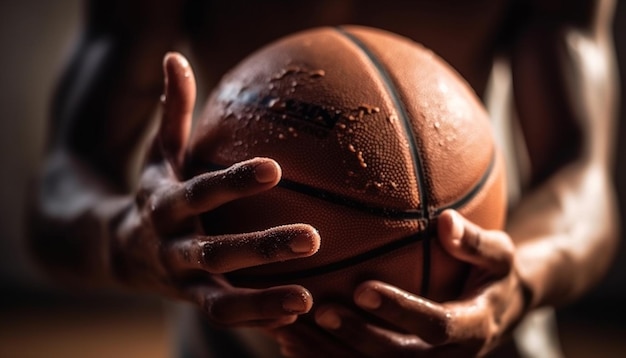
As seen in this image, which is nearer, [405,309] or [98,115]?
[405,309]

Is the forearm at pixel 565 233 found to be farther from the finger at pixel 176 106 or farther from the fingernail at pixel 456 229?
the finger at pixel 176 106

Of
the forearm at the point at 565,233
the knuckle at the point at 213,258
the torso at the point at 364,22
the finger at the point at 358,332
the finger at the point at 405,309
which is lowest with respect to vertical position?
the forearm at the point at 565,233

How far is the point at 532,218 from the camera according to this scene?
1.04m

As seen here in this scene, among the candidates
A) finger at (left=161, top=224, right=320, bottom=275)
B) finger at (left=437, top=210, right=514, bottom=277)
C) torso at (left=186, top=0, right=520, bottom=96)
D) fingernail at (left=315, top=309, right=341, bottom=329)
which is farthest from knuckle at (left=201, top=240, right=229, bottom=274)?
torso at (left=186, top=0, right=520, bottom=96)

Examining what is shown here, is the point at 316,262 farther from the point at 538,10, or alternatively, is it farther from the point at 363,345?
the point at 538,10

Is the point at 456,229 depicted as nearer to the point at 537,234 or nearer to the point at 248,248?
the point at 248,248

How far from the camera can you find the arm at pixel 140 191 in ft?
2.20

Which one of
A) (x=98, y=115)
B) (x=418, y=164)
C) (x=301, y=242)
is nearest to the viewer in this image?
(x=301, y=242)

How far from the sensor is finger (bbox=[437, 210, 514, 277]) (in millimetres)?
716

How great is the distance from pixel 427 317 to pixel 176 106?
0.33 metres

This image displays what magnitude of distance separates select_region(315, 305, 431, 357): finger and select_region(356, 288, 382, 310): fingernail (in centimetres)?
3

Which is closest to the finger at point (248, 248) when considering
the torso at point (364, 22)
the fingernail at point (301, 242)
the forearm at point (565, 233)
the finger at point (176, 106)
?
the fingernail at point (301, 242)

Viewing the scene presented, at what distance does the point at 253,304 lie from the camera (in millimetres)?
683

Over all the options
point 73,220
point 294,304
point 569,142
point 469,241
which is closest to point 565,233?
point 569,142
